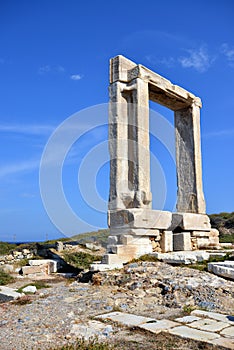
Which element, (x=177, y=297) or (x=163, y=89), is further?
(x=163, y=89)

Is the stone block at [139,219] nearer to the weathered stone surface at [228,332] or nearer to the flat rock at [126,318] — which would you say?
the flat rock at [126,318]

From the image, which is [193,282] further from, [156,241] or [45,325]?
[156,241]

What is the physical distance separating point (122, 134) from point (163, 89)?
8.28 feet

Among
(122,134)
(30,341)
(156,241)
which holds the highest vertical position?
(122,134)

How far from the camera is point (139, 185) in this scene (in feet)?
34.8

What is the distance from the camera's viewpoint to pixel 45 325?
4832 millimetres

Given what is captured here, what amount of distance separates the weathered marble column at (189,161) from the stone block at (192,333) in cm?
846

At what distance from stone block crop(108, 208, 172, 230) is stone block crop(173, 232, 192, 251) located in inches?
29.1

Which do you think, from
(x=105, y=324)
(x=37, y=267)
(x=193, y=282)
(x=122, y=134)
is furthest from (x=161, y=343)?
(x=37, y=267)

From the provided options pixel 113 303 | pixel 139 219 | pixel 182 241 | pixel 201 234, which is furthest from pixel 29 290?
pixel 201 234

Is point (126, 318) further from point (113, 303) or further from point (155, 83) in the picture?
point (155, 83)

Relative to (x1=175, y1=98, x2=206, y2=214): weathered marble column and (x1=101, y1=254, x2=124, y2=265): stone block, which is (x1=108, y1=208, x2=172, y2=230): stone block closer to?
(x1=101, y1=254, x2=124, y2=265): stone block

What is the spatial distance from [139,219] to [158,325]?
5.34 m

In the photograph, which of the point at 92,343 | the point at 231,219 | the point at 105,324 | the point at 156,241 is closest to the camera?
the point at 92,343
